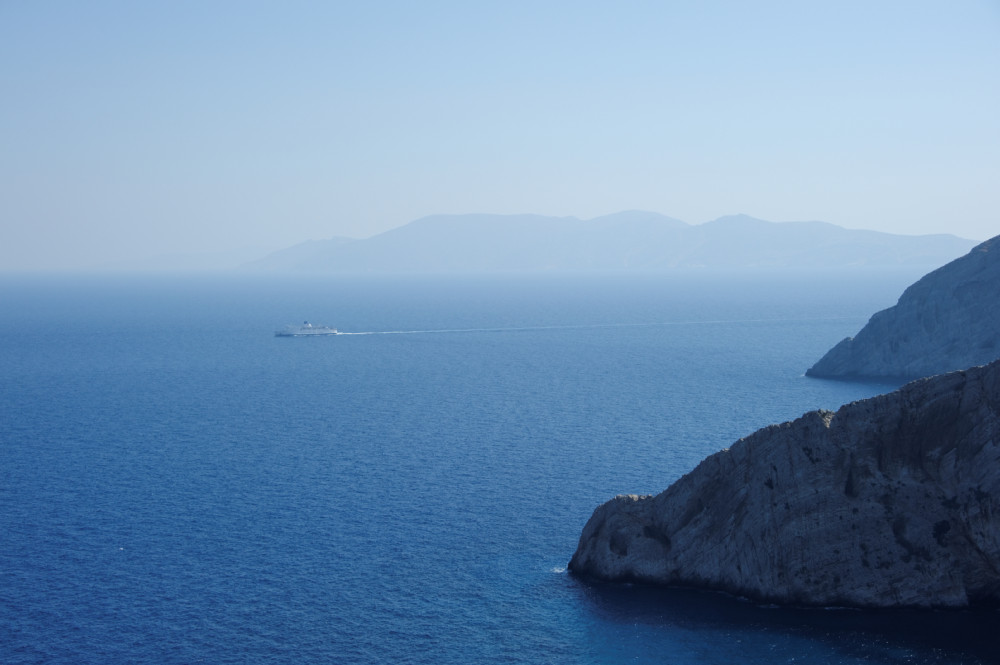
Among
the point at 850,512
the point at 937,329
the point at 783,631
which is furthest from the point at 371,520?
the point at 937,329

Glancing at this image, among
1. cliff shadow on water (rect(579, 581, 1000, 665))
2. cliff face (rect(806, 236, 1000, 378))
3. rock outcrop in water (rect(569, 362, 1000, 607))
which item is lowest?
cliff shadow on water (rect(579, 581, 1000, 665))

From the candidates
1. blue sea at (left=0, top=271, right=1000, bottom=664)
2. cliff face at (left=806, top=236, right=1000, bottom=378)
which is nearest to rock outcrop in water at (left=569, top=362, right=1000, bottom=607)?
blue sea at (left=0, top=271, right=1000, bottom=664)

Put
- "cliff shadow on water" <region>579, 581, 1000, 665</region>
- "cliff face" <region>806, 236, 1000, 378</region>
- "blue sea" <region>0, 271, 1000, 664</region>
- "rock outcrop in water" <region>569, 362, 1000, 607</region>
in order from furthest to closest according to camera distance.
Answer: "cliff face" <region>806, 236, 1000, 378</region> → "rock outcrop in water" <region>569, 362, 1000, 607</region> → "blue sea" <region>0, 271, 1000, 664</region> → "cliff shadow on water" <region>579, 581, 1000, 665</region>

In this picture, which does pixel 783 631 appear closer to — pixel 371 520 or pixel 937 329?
pixel 371 520

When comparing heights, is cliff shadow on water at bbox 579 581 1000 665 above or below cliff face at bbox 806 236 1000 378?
below

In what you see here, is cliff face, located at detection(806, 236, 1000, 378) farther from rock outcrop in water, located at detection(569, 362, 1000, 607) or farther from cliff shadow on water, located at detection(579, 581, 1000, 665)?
cliff shadow on water, located at detection(579, 581, 1000, 665)

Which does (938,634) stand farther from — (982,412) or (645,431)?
(645,431)

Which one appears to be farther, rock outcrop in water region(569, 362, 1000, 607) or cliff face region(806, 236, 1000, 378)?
cliff face region(806, 236, 1000, 378)

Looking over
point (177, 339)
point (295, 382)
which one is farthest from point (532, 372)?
point (177, 339)

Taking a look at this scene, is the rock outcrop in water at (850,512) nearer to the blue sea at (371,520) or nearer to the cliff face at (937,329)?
the blue sea at (371,520)
